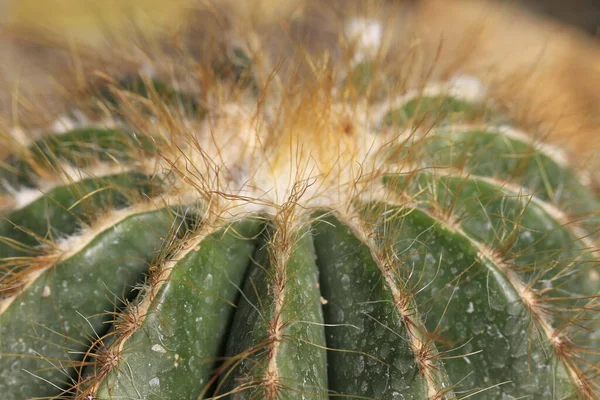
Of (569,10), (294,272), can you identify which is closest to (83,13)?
(294,272)

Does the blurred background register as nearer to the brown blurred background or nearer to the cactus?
the cactus

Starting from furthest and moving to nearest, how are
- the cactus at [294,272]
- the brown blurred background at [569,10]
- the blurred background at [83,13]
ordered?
the brown blurred background at [569,10] < the blurred background at [83,13] < the cactus at [294,272]

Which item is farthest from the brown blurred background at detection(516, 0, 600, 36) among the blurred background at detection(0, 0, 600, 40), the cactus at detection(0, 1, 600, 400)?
the cactus at detection(0, 1, 600, 400)

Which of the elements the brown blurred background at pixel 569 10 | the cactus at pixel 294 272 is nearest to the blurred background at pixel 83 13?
the cactus at pixel 294 272

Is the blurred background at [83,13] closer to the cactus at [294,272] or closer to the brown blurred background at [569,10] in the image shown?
the cactus at [294,272]

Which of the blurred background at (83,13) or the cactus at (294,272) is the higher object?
the cactus at (294,272)

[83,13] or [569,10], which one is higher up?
[83,13]

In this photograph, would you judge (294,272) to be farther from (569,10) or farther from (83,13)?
(569,10)

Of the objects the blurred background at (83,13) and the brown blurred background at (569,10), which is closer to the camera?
the blurred background at (83,13)

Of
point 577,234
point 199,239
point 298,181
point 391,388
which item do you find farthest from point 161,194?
point 577,234
